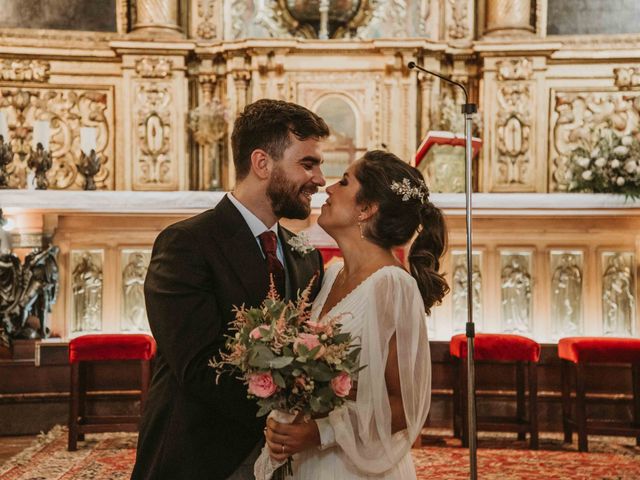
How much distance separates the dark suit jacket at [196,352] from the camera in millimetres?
2412

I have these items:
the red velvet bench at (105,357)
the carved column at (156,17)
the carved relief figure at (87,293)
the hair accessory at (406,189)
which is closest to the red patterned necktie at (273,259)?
the hair accessory at (406,189)

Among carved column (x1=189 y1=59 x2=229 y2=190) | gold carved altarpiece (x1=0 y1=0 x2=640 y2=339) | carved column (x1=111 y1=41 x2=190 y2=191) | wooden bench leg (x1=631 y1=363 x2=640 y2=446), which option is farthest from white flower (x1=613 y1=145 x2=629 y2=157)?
carved column (x1=111 y1=41 x2=190 y2=191)

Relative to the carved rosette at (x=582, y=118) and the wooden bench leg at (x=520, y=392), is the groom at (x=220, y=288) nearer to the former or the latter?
the wooden bench leg at (x=520, y=392)

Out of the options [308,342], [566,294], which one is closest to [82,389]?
[566,294]

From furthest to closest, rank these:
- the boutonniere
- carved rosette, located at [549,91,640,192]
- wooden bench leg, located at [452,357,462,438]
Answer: carved rosette, located at [549,91,640,192] < wooden bench leg, located at [452,357,462,438] < the boutonniere

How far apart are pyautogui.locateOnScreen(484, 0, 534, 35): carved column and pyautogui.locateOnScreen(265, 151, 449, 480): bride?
5.32 metres

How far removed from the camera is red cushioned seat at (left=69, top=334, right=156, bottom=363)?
18.9 feet

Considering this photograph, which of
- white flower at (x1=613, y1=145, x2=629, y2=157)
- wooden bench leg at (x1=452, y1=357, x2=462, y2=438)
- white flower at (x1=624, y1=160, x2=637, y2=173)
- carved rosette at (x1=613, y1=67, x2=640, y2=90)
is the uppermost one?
carved rosette at (x1=613, y1=67, x2=640, y2=90)

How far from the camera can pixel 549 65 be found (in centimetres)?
797

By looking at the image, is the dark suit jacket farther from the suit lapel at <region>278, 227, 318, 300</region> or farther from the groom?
the suit lapel at <region>278, 227, 318, 300</region>

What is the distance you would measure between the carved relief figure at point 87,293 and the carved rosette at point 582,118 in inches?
156

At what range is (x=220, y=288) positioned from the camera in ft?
8.31

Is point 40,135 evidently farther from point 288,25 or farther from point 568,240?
point 568,240

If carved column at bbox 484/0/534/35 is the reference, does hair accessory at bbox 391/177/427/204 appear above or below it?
below
